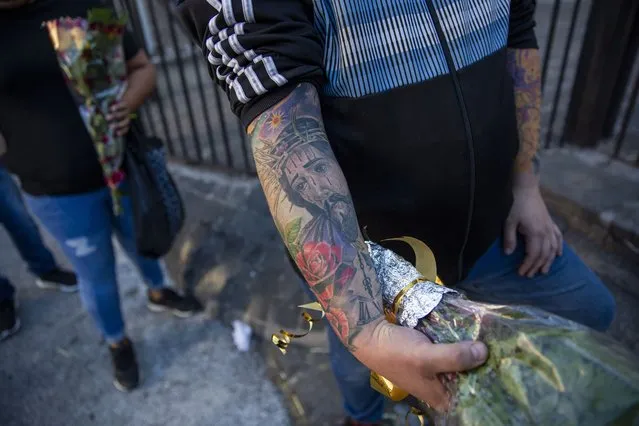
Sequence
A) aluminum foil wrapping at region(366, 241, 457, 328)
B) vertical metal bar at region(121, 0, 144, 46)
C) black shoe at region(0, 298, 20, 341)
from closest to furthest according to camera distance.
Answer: aluminum foil wrapping at region(366, 241, 457, 328) < black shoe at region(0, 298, 20, 341) < vertical metal bar at region(121, 0, 144, 46)

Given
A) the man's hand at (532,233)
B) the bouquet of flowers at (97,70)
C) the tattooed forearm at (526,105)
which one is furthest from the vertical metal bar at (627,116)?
the bouquet of flowers at (97,70)

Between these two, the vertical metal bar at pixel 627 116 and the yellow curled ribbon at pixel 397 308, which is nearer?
the yellow curled ribbon at pixel 397 308

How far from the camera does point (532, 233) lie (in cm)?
173

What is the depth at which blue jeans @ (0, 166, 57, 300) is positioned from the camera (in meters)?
3.20

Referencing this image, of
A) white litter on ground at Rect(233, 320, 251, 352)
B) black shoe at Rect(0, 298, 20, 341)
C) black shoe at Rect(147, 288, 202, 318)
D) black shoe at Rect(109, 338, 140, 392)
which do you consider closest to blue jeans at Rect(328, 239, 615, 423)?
white litter on ground at Rect(233, 320, 251, 352)

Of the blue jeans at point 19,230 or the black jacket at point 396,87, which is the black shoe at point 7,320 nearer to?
the blue jeans at point 19,230

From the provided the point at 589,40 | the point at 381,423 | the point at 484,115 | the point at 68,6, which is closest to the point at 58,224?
the point at 68,6

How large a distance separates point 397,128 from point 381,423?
1551 millimetres

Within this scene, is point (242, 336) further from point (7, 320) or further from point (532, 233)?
point (532, 233)

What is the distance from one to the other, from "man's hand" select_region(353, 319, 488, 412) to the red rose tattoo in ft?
0.35

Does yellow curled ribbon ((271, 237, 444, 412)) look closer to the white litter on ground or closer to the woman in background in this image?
the woman in background

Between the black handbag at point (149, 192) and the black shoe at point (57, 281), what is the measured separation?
4.20 ft

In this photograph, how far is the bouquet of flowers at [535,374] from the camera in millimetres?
801

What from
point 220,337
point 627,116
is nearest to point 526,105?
point 627,116
